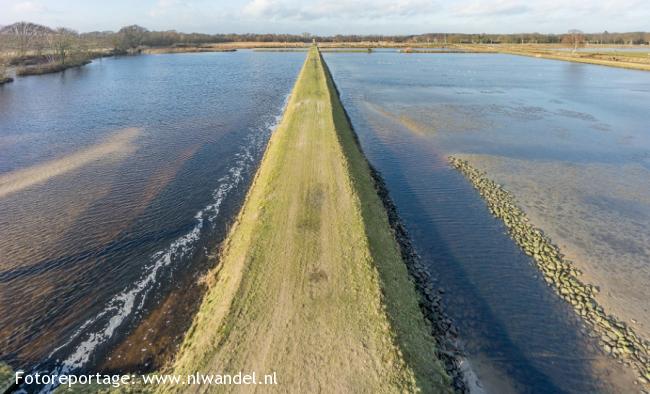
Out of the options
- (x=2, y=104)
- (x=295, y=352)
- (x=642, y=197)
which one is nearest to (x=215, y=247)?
(x=295, y=352)

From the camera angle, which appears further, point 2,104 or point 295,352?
point 2,104

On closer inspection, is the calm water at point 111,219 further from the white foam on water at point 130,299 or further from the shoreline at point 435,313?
the shoreline at point 435,313

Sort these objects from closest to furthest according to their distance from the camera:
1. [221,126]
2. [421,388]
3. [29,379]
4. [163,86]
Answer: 1. [421,388]
2. [29,379]
3. [221,126]
4. [163,86]

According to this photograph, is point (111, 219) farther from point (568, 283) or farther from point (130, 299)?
point (568, 283)

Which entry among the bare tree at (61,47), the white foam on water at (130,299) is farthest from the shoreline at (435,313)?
the bare tree at (61,47)

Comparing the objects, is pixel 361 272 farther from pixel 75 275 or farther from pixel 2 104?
pixel 2 104

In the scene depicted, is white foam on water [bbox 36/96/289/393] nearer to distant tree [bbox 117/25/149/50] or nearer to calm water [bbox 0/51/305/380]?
calm water [bbox 0/51/305/380]

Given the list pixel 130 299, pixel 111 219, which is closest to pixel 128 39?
pixel 111 219
